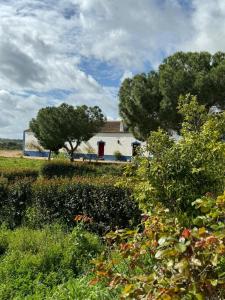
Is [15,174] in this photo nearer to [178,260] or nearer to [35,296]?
[35,296]

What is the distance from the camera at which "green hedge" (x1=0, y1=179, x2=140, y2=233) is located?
1067cm

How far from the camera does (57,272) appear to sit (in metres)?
7.40

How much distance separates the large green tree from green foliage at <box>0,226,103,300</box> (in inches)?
834

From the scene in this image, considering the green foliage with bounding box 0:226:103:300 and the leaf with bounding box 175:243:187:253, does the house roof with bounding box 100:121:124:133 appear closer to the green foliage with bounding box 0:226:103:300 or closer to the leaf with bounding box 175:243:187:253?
the green foliage with bounding box 0:226:103:300

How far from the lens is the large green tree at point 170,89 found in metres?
29.0

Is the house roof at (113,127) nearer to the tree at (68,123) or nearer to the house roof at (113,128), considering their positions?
the house roof at (113,128)

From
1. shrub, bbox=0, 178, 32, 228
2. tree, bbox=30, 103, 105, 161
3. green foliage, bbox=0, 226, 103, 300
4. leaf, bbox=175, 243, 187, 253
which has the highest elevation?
tree, bbox=30, 103, 105, 161

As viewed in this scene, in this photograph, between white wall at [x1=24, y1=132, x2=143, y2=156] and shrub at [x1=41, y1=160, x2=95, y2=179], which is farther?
white wall at [x1=24, y1=132, x2=143, y2=156]

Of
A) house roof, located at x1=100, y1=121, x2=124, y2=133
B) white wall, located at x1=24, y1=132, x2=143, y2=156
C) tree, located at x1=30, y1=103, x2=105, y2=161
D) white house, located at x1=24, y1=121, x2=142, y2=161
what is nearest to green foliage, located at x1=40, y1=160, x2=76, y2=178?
tree, located at x1=30, y1=103, x2=105, y2=161

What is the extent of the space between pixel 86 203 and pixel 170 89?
64.0ft

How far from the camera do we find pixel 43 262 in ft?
25.2

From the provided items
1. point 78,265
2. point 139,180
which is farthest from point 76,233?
point 139,180

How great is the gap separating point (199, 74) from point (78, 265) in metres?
23.1

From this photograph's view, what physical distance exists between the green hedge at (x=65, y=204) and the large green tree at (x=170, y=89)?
1832 centimetres
